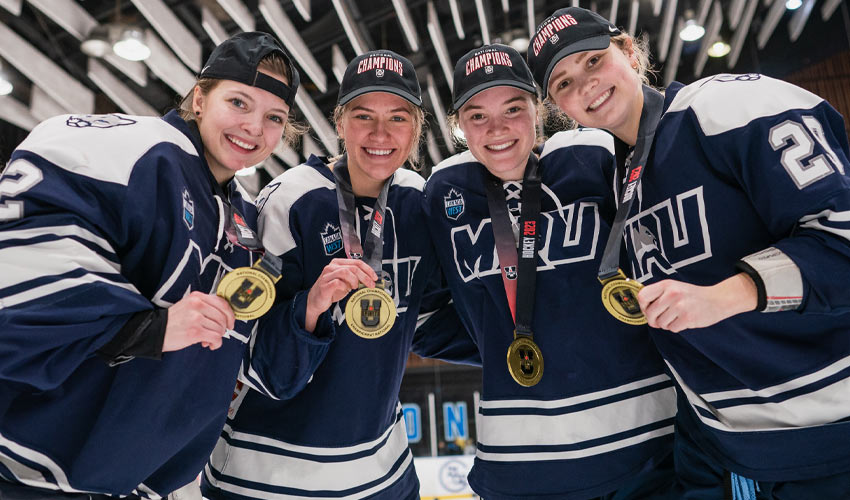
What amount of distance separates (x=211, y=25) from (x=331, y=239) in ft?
13.0

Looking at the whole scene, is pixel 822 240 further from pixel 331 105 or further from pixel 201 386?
pixel 331 105

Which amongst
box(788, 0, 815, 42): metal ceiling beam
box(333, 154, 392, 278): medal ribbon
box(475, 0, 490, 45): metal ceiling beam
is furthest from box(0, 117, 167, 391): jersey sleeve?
box(788, 0, 815, 42): metal ceiling beam

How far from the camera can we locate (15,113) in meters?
5.71

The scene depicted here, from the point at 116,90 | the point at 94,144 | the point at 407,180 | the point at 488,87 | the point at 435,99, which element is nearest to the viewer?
the point at 94,144

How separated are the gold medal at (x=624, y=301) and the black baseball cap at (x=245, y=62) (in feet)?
4.07

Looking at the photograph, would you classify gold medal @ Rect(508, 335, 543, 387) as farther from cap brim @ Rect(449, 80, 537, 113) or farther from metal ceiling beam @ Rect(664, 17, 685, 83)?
metal ceiling beam @ Rect(664, 17, 685, 83)

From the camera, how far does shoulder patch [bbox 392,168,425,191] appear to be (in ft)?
7.68

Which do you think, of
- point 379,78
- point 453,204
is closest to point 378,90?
point 379,78

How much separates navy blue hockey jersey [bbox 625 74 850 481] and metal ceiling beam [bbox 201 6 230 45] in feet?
15.2

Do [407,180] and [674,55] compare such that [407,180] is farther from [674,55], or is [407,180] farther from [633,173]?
[674,55]

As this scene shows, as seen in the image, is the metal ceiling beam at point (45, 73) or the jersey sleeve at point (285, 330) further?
the metal ceiling beam at point (45, 73)

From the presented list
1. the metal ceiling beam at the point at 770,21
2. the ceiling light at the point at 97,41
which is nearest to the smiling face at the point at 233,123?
the ceiling light at the point at 97,41

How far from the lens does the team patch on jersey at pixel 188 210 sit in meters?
1.61

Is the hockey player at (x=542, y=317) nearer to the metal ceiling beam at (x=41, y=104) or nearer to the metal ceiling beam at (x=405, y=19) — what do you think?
the metal ceiling beam at (x=405, y=19)
